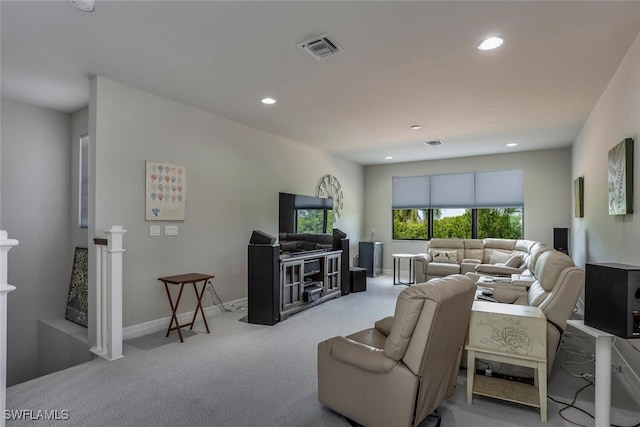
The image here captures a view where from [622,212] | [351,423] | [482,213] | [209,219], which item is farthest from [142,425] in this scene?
[482,213]

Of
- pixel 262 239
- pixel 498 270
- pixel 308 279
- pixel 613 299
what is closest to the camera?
pixel 613 299

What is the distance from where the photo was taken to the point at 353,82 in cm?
350

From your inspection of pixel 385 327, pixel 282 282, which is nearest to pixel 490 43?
pixel 385 327

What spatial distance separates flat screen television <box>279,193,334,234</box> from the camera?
5.51m

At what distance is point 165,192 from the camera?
13.3ft

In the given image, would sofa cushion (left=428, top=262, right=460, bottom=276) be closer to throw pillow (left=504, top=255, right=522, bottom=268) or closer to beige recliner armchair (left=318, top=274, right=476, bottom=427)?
throw pillow (left=504, top=255, right=522, bottom=268)

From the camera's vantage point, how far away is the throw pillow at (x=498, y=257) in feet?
20.7

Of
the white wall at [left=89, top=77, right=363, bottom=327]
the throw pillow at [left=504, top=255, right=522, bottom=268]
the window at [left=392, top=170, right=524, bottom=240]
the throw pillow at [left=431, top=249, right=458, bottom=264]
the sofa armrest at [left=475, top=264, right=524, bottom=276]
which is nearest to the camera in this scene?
the white wall at [left=89, top=77, right=363, bottom=327]

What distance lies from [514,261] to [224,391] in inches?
203

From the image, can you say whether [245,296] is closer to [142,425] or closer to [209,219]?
[209,219]

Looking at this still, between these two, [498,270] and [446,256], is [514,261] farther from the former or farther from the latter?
[446,256]

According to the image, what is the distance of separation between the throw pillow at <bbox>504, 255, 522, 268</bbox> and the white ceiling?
2.26 m

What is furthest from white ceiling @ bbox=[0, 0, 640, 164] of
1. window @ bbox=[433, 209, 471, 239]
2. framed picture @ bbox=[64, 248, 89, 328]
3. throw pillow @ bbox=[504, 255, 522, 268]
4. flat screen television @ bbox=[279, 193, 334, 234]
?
window @ bbox=[433, 209, 471, 239]

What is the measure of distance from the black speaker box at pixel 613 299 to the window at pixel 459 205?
223 inches
